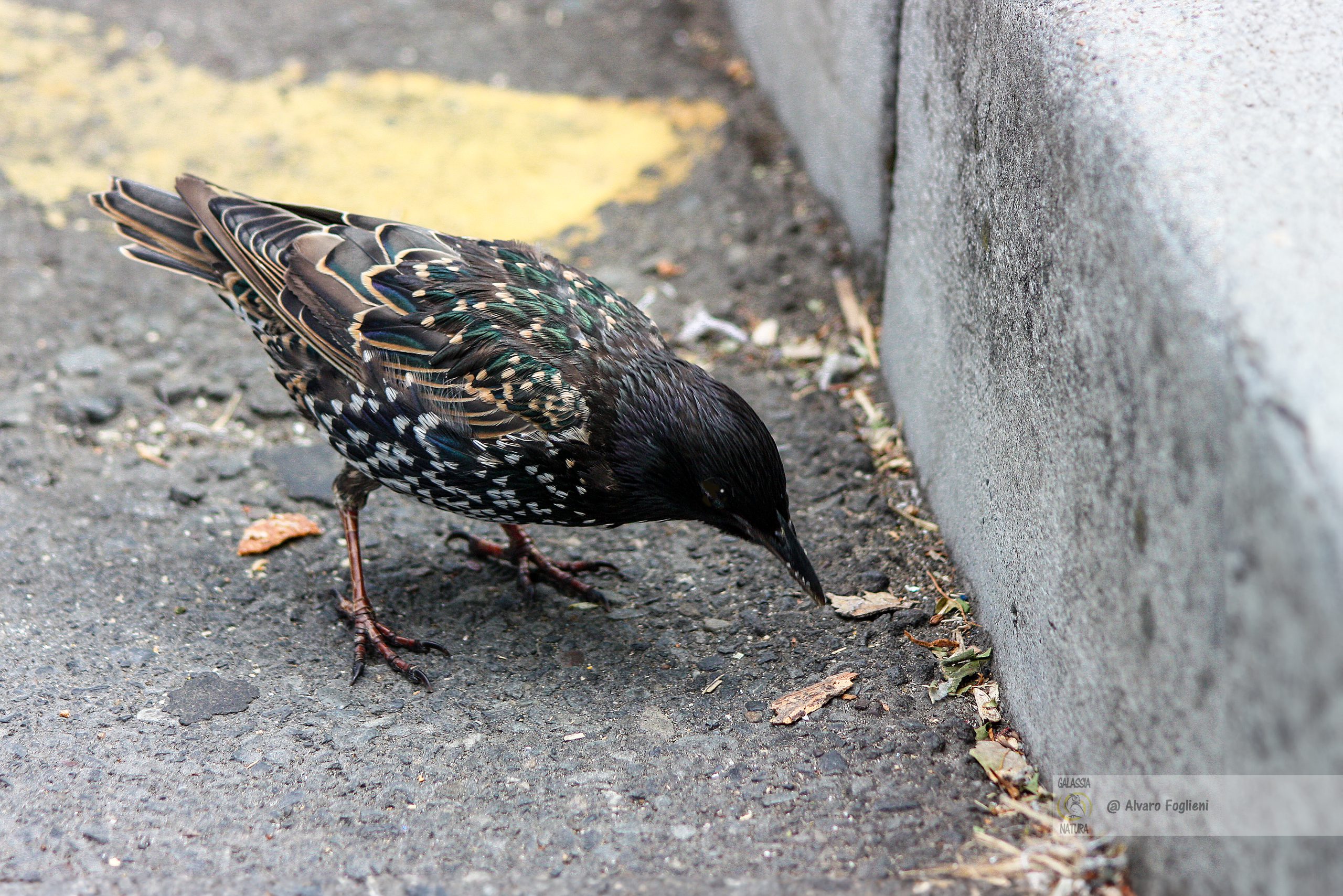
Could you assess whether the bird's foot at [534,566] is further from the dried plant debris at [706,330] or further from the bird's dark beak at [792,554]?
the dried plant debris at [706,330]

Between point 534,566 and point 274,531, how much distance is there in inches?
32.4

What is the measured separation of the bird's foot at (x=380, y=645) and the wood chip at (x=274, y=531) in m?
0.45

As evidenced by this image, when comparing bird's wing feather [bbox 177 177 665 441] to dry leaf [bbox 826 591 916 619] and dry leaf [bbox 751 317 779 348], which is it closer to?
dry leaf [bbox 826 591 916 619]

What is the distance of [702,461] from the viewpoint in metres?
2.76

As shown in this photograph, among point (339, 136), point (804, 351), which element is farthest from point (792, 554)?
point (339, 136)

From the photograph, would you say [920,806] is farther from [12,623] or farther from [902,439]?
[12,623]

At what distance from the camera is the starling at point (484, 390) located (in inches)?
110

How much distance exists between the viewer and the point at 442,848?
2.42 meters

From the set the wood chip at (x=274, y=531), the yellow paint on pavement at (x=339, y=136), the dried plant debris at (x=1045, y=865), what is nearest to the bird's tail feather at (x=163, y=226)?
the wood chip at (x=274, y=531)

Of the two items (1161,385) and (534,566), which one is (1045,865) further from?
(534,566)

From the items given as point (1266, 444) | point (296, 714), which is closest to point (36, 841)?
point (296, 714)

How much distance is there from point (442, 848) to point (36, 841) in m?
0.84

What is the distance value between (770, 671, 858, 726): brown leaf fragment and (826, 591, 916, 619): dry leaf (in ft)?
0.72

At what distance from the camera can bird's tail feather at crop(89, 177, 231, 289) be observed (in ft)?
11.6
